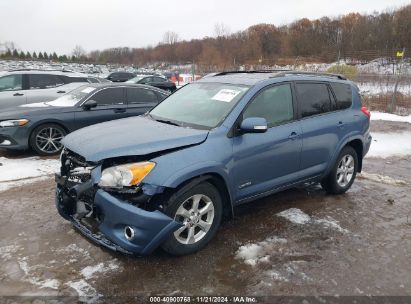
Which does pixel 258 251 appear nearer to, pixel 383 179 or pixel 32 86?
pixel 383 179

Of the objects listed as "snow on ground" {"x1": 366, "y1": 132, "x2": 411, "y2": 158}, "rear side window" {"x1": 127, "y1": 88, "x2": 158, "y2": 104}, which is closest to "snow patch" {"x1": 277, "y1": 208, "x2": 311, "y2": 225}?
"snow on ground" {"x1": 366, "y1": 132, "x2": 411, "y2": 158}

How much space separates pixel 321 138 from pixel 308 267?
6.22ft

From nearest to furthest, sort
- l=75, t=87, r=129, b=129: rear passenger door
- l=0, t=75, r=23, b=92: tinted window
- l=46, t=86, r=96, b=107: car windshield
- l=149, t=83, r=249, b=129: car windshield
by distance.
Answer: l=149, t=83, r=249, b=129: car windshield
l=75, t=87, r=129, b=129: rear passenger door
l=46, t=86, r=96, b=107: car windshield
l=0, t=75, r=23, b=92: tinted window

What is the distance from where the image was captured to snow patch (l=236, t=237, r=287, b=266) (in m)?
3.66

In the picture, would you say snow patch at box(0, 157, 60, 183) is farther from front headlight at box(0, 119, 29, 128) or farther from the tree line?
the tree line

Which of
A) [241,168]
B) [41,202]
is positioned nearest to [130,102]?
[41,202]

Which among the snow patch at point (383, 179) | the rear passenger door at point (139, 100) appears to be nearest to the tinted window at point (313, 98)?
the snow patch at point (383, 179)

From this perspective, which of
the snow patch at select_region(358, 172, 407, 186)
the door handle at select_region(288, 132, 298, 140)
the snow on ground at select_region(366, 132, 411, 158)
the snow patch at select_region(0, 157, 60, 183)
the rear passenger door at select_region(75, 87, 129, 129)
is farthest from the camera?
the snow on ground at select_region(366, 132, 411, 158)

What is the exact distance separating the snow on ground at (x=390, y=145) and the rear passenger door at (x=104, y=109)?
553 centimetres

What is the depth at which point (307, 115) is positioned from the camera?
477cm

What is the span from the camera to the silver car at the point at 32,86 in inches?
409

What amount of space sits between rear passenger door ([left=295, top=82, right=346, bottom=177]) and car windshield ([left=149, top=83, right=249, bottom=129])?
958 mm

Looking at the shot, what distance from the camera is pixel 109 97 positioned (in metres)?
8.17

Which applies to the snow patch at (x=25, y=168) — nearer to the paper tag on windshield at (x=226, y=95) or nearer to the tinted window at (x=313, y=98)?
the paper tag on windshield at (x=226, y=95)
